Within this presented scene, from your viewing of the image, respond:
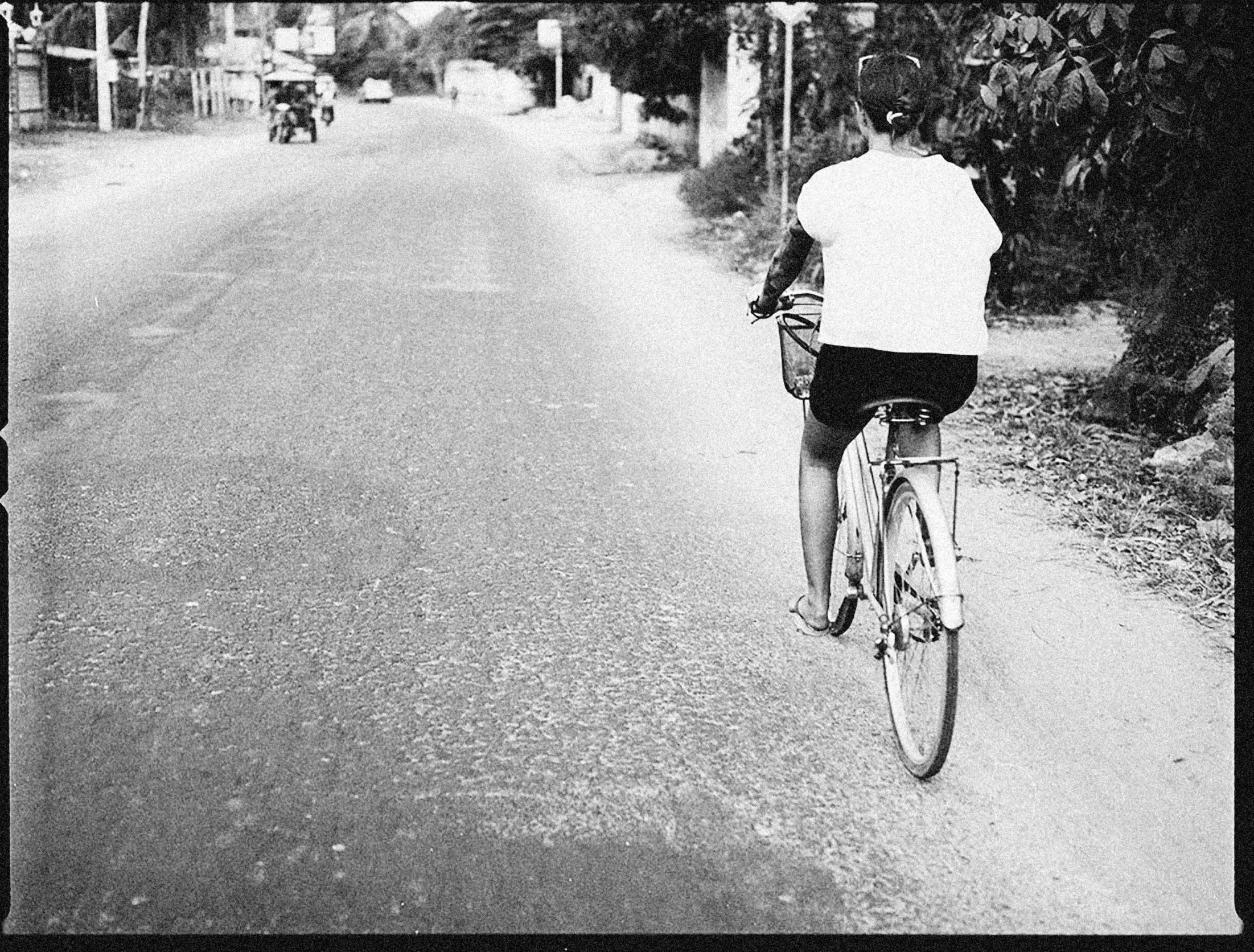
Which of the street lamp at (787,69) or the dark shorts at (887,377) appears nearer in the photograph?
the dark shorts at (887,377)

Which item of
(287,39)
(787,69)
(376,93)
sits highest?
(287,39)

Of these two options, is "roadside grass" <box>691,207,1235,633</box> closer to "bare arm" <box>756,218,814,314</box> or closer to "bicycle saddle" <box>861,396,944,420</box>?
"bicycle saddle" <box>861,396,944,420</box>

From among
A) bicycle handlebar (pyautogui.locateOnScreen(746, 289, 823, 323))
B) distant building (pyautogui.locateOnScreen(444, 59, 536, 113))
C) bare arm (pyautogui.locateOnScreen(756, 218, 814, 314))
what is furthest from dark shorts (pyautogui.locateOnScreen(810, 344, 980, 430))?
distant building (pyautogui.locateOnScreen(444, 59, 536, 113))

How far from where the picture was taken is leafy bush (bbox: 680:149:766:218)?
55.6 ft

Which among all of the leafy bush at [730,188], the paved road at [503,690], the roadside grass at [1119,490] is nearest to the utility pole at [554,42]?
the leafy bush at [730,188]

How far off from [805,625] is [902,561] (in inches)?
27.6

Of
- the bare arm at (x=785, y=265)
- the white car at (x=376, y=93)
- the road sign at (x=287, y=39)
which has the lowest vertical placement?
the bare arm at (x=785, y=265)

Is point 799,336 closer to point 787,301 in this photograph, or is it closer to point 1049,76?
point 787,301

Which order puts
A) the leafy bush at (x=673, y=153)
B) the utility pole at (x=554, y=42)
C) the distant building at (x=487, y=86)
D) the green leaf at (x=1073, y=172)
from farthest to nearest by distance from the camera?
the distant building at (x=487, y=86) → the utility pole at (x=554, y=42) → the leafy bush at (x=673, y=153) → the green leaf at (x=1073, y=172)

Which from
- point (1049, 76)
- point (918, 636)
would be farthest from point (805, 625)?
point (1049, 76)

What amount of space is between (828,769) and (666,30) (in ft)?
66.6

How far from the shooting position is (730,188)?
1728 cm

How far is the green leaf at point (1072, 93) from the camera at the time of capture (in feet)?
17.7

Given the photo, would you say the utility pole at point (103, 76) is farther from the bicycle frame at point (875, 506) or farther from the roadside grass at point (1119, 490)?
the bicycle frame at point (875, 506)
